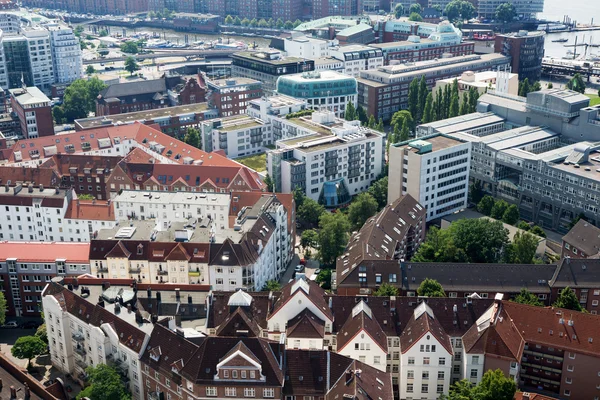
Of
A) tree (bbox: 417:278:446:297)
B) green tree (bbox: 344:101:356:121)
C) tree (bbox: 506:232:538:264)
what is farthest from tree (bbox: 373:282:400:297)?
green tree (bbox: 344:101:356:121)

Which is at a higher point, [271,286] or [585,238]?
[585,238]

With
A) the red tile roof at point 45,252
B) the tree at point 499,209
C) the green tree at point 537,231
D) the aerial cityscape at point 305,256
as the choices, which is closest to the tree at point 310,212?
the aerial cityscape at point 305,256

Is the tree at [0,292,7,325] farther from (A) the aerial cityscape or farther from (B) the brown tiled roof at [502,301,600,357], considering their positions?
(B) the brown tiled roof at [502,301,600,357]

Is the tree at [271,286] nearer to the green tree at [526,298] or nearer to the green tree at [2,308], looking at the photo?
the green tree at [526,298]

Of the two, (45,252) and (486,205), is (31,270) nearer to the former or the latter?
(45,252)

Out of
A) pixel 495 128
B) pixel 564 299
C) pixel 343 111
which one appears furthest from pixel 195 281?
pixel 343 111

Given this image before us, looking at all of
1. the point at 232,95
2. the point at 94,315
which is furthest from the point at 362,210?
the point at 232,95

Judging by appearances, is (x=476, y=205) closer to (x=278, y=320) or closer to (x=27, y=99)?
(x=278, y=320)
